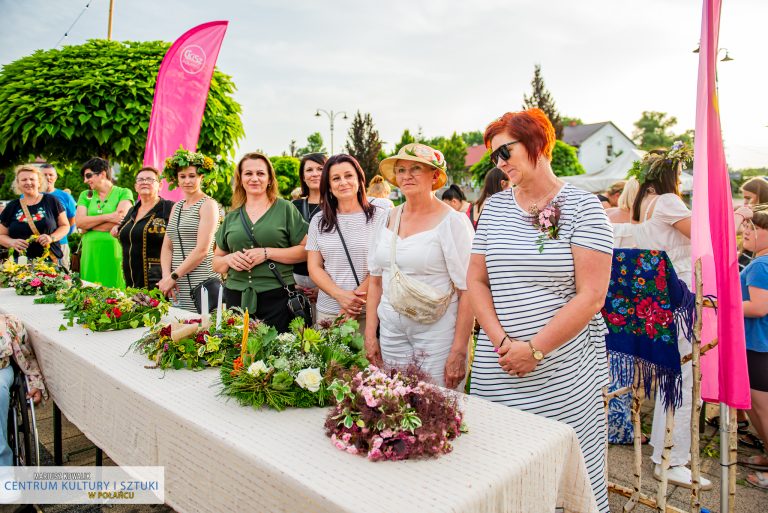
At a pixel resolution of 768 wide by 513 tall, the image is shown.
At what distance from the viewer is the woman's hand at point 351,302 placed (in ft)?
10.1

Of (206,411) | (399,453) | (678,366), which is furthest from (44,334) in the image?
(678,366)

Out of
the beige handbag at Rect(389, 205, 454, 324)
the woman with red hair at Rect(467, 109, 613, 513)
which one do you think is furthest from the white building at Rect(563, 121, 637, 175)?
the woman with red hair at Rect(467, 109, 613, 513)

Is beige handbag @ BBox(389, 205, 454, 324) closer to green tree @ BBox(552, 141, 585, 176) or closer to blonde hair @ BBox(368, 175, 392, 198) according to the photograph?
blonde hair @ BBox(368, 175, 392, 198)

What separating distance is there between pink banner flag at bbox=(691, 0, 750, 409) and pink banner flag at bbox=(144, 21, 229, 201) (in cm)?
565

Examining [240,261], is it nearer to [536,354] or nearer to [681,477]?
[536,354]

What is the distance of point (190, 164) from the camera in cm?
397

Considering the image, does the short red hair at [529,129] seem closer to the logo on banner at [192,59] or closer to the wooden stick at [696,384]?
the wooden stick at [696,384]

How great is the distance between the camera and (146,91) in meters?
6.13

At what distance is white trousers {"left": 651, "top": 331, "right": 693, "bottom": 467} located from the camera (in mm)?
2959

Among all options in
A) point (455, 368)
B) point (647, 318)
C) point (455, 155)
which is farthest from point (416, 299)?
point (455, 155)

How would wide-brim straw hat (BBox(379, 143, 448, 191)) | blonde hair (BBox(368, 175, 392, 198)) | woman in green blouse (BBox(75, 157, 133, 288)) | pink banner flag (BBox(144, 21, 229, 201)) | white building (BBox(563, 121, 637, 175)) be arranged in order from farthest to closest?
white building (BBox(563, 121, 637, 175))
pink banner flag (BBox(144, 21, 229, 201))
blonde hair (BBox(368, 175, 392, 198))
woman in green blouse (BBox(75, 157, 133, 288))
wide-brim straw hat (BBox(379, 143, 448, 191))

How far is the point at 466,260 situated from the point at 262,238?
5.04ft

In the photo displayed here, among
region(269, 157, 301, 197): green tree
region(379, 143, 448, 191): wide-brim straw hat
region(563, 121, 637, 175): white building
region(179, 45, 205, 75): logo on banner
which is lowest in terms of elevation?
region(379, 143, 448, 191): wide-brim straw hat

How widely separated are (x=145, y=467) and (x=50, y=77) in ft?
19.8
